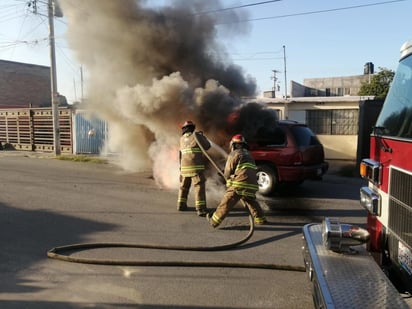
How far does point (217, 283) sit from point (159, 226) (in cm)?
232

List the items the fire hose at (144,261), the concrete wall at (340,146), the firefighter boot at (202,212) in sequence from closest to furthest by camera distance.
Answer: the fire hose at (144,261)
the firefighter boot at (202,212)
the concrete wall at (340,146)

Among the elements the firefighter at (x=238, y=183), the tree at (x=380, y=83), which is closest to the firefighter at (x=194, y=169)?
the firefighter at (x=238, y=183)

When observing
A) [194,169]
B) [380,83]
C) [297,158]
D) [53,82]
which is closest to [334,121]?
[297,158]

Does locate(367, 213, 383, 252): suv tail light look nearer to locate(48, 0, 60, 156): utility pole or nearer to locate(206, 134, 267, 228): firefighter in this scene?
locate(206, 134, 267, 228): firefighter

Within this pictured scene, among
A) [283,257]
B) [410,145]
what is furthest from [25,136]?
[410,145]

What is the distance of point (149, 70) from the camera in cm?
1112

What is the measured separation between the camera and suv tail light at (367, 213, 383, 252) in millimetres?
2969

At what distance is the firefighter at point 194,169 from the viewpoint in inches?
274

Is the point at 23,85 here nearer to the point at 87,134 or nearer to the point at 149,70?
the point at 87,134

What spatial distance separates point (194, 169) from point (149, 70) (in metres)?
5.03

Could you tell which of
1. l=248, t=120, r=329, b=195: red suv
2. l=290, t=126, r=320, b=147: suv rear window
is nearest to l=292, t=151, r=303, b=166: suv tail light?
l=248, t=120, r=329, b=195: red suv

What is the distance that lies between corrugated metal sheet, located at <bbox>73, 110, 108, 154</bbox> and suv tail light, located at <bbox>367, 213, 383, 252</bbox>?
50.4ft

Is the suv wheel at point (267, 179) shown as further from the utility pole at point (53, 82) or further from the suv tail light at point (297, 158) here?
the utility pole at point (53, 82)

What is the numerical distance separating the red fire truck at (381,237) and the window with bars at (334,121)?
1459 cm
